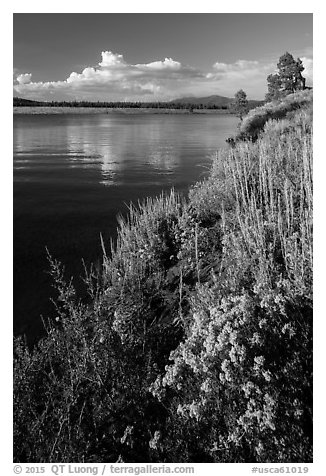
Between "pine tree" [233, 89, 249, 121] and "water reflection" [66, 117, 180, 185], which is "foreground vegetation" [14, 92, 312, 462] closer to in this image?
"water reflection" [66, 117, 180, 185]

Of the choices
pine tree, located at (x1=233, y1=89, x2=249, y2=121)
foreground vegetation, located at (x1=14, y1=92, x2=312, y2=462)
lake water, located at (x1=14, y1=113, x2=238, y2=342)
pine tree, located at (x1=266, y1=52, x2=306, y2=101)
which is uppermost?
pine tree, located at (x1=266, y1=52, x2=306, y2=101)

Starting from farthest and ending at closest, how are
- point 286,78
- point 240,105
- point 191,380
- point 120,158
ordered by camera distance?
point 286,78 < point 240,105 < point 120,158 < point 191,380

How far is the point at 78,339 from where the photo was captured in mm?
4758

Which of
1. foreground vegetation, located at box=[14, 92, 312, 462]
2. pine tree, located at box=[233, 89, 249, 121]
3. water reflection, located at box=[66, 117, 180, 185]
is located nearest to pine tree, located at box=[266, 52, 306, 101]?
pine tree, located at box=[233, 89, 249, 121]

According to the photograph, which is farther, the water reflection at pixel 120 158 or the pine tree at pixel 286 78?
the pine tree at pixel 286 78

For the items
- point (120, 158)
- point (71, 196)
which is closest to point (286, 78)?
point (120, 158)

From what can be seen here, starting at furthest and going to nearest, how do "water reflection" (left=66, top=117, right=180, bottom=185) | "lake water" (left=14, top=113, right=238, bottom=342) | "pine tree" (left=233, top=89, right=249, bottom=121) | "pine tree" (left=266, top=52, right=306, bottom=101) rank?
1. "pine tree" (left=266, top=52, right=306, bottom=101)
2. "pine tree" (left=233, top=89, right=249, bottom=121)
3. "water reflection" (left=66, top=117, right=180, bottom=185)
4. "lake water" (left=14, top=113, right=238, bottom=342)

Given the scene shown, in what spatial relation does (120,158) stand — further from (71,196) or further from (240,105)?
(240,105)

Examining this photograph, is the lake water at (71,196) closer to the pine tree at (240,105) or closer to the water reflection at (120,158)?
the water reflection at (120,158)

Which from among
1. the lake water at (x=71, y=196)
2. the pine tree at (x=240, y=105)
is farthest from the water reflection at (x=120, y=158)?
the pine tree at (x=240, y=105)

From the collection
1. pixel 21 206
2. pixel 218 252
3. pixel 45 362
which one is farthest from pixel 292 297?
pixel 21 206

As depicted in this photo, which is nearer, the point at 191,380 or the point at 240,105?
the point at 191,380
